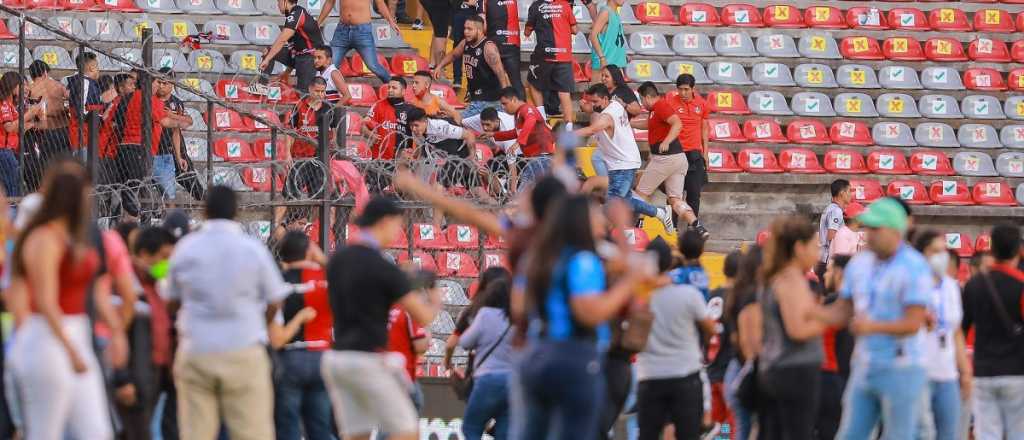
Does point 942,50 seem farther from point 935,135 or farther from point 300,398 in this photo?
point 300,398

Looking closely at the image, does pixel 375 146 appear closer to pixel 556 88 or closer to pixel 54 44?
pixel 556 88

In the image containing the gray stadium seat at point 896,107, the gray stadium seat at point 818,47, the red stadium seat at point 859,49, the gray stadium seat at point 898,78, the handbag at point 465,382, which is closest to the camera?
the handbag at point 465,382

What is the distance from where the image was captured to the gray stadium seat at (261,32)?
22766 mm

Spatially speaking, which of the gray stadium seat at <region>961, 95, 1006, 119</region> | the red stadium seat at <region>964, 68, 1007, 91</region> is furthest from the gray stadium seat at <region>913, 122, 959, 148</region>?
the red stadium seat at <region>964, 68, 1007, 91</region>

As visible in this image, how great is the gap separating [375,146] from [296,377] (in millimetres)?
7403

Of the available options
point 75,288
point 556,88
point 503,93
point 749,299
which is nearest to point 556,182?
point 75,288

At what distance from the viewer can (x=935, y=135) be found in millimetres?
23156

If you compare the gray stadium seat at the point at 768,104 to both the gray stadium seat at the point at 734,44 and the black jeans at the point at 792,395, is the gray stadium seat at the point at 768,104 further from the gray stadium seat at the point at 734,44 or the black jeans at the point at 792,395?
the black jeans at the point at 792,395

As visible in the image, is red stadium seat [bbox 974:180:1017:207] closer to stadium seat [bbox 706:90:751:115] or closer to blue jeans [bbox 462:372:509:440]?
stadium seat [bbox 706:90:751:115]

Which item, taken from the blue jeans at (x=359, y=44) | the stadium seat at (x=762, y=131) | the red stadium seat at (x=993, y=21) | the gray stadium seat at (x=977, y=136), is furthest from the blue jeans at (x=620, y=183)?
the red stadium seat at (x=993, y=21)

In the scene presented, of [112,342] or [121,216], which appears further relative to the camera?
[121,216]

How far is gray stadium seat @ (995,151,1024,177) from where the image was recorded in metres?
22.8

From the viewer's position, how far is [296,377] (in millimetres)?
11016

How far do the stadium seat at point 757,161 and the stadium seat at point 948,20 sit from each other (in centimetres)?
417
